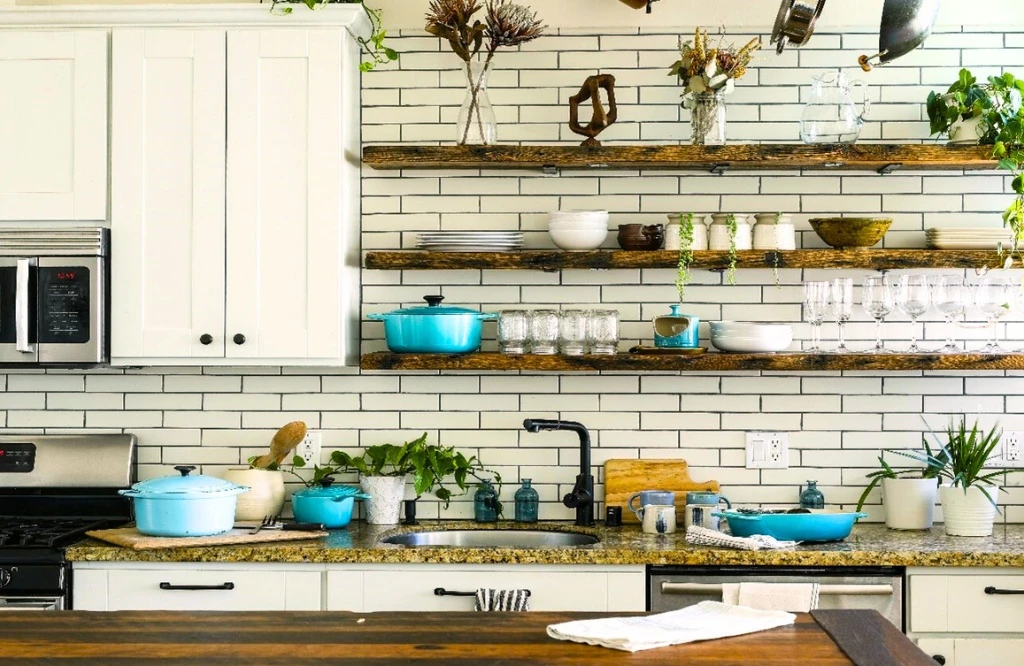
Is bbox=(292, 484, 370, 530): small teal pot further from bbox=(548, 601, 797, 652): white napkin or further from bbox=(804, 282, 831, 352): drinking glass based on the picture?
bbox=(548, 601, 797, 652): white napkin

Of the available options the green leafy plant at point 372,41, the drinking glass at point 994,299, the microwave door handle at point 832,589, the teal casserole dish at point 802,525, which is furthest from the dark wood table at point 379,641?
the green leafy plant at point 372,41

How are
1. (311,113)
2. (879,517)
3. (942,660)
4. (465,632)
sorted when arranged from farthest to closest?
(879,517), (311,113), (942,660), (465,632)

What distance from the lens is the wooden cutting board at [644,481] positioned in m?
A: 4.43

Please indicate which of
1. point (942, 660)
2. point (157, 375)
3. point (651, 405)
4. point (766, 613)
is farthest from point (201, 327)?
point (942, 660)

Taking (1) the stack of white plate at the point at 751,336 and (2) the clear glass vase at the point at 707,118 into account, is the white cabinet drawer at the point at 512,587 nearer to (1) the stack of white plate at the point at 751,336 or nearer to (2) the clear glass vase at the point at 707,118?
(1) the stack of white plate at the point at 751,336

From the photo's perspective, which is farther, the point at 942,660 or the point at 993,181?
the point at 993,181

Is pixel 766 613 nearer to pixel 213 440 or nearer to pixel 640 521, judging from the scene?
pixel 640 521

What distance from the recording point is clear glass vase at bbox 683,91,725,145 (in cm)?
430

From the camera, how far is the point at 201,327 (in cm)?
418

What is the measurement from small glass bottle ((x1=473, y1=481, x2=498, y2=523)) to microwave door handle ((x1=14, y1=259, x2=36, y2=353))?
1649 millimetres

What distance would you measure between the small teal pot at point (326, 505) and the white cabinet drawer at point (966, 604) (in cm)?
187

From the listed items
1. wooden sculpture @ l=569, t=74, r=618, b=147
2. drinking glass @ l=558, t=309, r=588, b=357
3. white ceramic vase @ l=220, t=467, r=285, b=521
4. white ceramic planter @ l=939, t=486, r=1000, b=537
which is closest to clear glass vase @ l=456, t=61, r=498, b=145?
wooden sculpture @ l=569, t=74, r=618, b=147

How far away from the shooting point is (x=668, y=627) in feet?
7.95

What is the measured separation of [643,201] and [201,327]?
1681 millimetres
